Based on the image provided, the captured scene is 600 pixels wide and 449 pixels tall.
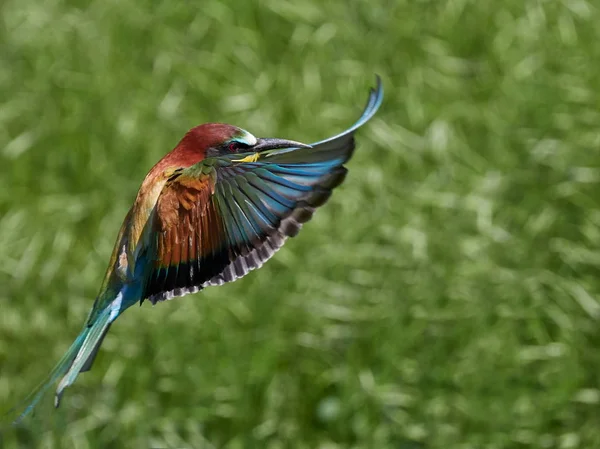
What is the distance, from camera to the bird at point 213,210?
87cm

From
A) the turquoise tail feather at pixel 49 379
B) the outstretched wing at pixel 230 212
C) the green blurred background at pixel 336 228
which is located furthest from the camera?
the green blurred background at pixel 336 228

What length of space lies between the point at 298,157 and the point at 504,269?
2.70 meters

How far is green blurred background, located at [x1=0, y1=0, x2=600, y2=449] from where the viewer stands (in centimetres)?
333

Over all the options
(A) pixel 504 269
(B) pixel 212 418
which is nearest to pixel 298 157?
(B) pixel 212 418

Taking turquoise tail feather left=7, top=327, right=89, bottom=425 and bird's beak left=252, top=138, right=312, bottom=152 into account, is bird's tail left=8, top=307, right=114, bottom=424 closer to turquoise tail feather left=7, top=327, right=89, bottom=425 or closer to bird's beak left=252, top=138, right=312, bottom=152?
turquoise tail feather left=7, top=327, right=89, bottom=425

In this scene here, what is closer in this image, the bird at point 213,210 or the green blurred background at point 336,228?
the bird at point 213,210

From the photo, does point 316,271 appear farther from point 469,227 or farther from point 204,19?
point 204,19

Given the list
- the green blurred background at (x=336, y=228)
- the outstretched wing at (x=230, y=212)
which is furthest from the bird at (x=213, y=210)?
the green blurred background at (x=336, y=228)

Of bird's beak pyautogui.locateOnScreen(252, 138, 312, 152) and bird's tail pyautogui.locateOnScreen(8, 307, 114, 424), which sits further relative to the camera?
bird's beak pyautogui.locateOnScreen(252, 138, 312, 152)

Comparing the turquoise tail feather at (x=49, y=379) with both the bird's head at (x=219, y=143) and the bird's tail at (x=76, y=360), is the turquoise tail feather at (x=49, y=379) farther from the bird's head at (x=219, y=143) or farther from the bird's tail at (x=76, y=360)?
the bird's head at (x=219, y=143)

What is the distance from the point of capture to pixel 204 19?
407 centimetres

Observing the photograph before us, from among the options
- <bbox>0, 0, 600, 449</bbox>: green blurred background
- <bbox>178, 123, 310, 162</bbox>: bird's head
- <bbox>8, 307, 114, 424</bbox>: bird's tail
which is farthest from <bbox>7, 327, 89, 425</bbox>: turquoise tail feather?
<bbox>0, 0, 600, 449</bbox>: green blurred background

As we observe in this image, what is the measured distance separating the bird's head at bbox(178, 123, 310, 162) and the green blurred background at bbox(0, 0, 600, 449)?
2.44 metres

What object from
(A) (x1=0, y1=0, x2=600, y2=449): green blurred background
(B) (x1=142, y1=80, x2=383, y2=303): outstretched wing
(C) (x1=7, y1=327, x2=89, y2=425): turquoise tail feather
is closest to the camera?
(C) (x1=7, y1=327, x2=89, y2=425): turquoise tail feather
